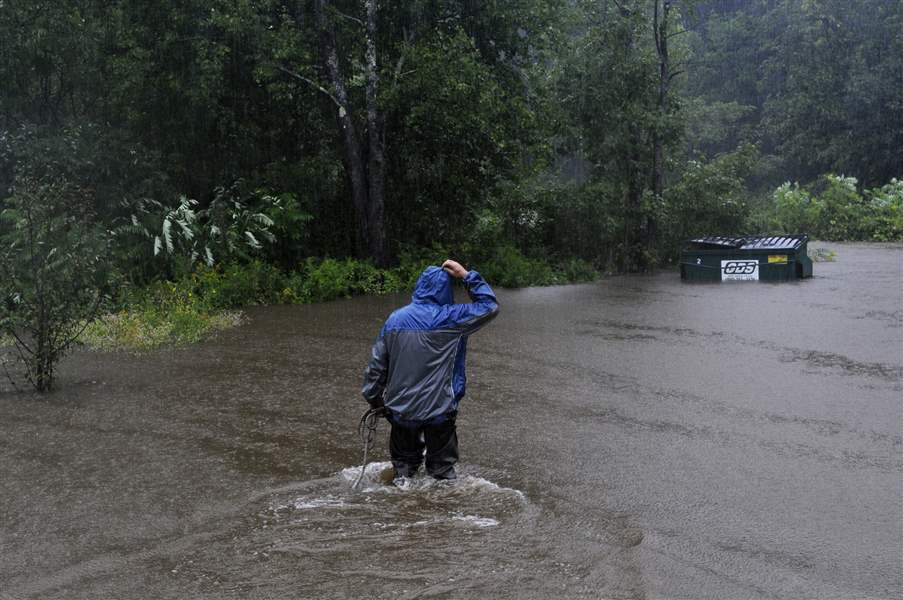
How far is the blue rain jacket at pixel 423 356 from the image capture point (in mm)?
7023

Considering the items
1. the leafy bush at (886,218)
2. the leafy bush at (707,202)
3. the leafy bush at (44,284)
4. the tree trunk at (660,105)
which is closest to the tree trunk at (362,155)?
the tree trunk at (660,105)

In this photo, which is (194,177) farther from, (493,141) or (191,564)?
(191,564)

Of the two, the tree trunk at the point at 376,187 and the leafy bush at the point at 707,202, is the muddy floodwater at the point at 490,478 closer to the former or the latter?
the tree trunk at the point at 376,187

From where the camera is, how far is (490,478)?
7.68 meters

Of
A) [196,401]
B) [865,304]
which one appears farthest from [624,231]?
[196,401]


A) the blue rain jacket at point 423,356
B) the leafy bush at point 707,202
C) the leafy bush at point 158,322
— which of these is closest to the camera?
the blue rain jacket at point 423,356

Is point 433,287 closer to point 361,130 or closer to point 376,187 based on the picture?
point 376,187

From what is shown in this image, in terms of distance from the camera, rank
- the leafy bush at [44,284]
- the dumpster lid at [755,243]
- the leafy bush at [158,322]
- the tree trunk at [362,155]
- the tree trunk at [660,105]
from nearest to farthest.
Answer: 1. the leafy bush at [44,284]
2. the leafy bush at [158,322]
3. the tree trunk at [362,155]
4. the dumpster lid at [755,243]
5. the tree trunk at [660,105]

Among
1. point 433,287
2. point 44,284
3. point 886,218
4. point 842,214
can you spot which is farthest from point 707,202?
point 433,287

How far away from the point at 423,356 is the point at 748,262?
16122mm

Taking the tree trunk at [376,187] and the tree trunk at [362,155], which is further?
the tree trunk at [376,187]

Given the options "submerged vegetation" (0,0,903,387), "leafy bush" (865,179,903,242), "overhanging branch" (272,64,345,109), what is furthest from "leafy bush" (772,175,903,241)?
"overhanging branch" (272,64,345,109)

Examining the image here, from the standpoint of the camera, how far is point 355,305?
58.2 ft

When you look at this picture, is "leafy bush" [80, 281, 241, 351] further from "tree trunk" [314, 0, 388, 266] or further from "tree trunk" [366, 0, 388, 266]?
"tree trunk" [314, 0, 388, 266]
